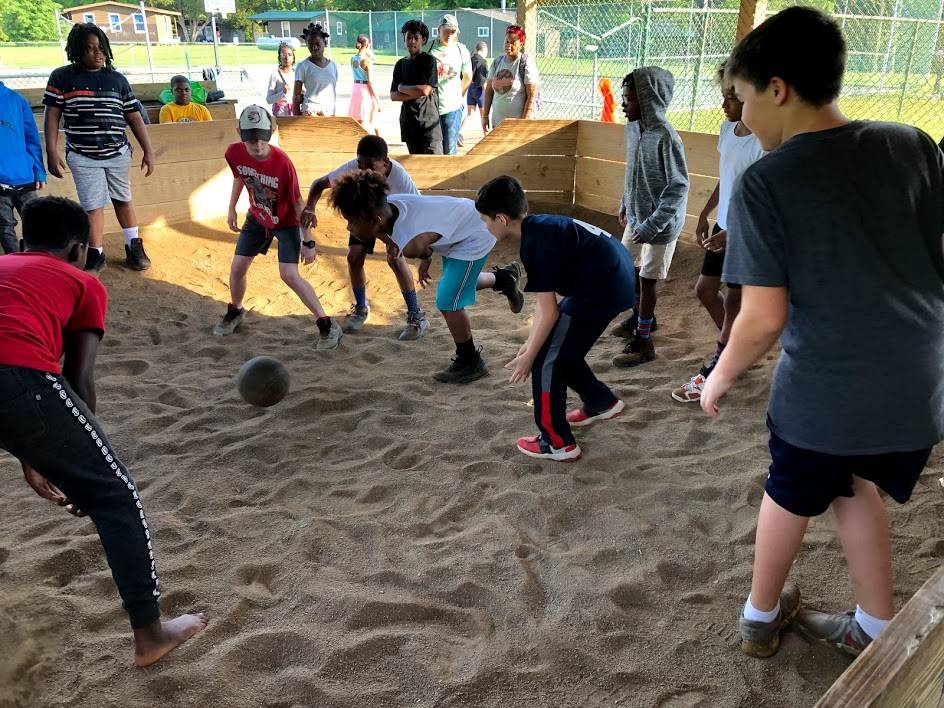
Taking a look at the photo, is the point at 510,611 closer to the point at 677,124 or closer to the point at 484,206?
the point at 484,206

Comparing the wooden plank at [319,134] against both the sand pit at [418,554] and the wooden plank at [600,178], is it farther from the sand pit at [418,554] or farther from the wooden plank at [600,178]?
the sand pit at [418,554]

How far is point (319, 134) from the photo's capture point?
845 cm

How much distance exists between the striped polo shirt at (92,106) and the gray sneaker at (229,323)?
205 cm

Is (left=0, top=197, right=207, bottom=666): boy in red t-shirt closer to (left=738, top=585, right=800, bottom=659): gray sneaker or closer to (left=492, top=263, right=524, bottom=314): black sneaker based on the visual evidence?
(left=738, top=585, right=800, bottom=659): gray sneaker

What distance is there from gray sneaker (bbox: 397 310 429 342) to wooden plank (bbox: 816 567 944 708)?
4.67 m

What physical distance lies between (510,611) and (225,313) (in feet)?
14.9

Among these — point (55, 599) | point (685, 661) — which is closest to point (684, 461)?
point (685, 661)

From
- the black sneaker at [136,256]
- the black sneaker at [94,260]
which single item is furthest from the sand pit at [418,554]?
the black sneaker at [136,256]

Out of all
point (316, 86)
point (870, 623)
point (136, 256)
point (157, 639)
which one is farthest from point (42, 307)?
point (316, 86)

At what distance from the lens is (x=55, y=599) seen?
8.98 ft

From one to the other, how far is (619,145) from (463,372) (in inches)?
165

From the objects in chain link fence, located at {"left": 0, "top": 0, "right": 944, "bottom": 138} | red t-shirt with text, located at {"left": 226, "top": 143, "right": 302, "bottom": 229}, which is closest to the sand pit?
red t-shirt with text, located at {"left": 226, "top": 143, "right": 302, "bottom": 229}

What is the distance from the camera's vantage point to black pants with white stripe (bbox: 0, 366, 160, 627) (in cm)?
211

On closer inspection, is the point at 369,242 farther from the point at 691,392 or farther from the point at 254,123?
the point at 691,392
